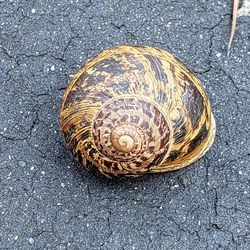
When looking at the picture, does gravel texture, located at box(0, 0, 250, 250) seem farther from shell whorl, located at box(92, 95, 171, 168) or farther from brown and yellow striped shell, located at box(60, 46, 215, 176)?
shell whorl, located at box(92, 95, 171, 168)

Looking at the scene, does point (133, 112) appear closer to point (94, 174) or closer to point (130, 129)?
point (130, 129)

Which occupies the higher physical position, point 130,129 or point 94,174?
point 130,129

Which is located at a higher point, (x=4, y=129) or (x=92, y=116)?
(x=92, y=116)

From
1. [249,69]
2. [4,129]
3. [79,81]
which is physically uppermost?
[79,81]

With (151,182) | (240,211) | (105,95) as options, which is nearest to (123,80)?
(105,95)

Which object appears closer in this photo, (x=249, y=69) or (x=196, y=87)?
(x=196, y=87)

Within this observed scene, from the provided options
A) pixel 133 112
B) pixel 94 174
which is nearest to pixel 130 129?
pixel 133 112

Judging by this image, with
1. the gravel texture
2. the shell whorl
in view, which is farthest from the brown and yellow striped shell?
the gravel texture

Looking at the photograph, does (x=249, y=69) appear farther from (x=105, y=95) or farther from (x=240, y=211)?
(x=105, y=95)
